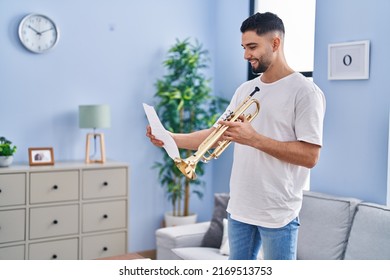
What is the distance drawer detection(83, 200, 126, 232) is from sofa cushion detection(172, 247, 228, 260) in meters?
0.51

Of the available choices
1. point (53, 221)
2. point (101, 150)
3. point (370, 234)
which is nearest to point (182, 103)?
point (101, 150)

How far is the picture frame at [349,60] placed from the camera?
2469mm

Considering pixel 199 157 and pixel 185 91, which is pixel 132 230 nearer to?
pixel 185 91

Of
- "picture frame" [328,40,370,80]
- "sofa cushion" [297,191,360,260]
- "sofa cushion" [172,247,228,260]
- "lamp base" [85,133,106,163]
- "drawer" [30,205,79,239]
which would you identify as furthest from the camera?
"lamp base" [85,133,106,163]

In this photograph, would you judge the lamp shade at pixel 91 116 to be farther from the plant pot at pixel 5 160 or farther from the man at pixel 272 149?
the man at pixel 272 149

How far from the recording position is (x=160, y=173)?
341cm

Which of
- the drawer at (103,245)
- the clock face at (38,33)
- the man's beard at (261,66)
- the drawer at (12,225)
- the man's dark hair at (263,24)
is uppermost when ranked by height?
the clock face at (38,33)

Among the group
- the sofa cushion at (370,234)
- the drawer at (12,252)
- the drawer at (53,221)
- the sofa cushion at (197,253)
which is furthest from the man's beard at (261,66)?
the drawer at (12,252)

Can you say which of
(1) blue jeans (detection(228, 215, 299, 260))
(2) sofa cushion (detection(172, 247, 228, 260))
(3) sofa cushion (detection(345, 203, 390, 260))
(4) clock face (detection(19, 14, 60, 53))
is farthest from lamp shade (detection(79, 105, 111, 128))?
(1) blue jeans (detection(228, 215, 299, 260))

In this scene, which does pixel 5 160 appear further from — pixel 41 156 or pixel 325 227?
pixel 325 227

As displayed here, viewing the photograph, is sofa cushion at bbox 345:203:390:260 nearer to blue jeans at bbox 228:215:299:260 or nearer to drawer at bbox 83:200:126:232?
blue jeans at bbox 228:215:299:260

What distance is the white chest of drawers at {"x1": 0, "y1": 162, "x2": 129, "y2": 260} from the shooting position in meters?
2.78

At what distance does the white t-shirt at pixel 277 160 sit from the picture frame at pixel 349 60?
0.99 m
